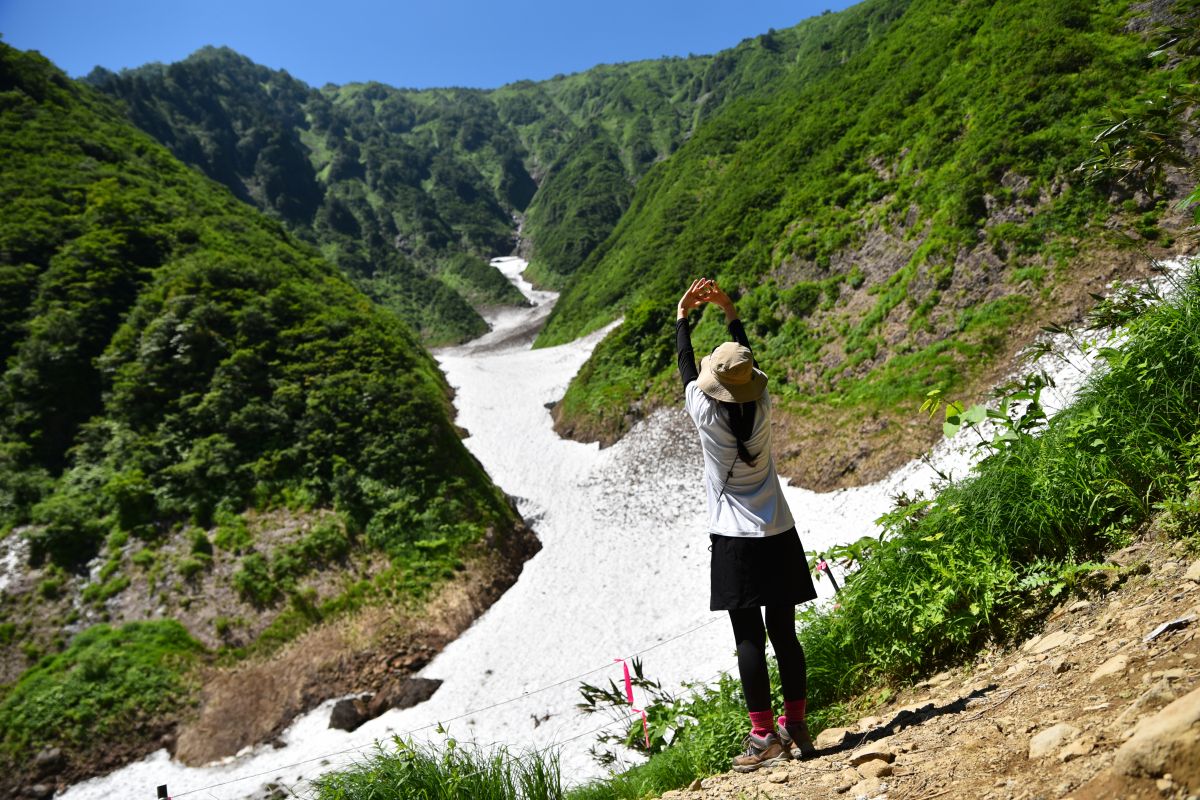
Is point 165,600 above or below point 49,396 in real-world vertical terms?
below

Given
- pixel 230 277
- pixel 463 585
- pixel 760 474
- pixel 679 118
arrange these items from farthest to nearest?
pixel 679 118 < pixel 230 277 < pixel 463 585 < pixel 760 474

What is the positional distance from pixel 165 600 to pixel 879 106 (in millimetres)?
27052

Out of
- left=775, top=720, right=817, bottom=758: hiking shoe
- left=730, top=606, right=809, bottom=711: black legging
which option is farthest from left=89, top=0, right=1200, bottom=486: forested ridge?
left=775, top=720, right=817, bottom=758: hiking shoe

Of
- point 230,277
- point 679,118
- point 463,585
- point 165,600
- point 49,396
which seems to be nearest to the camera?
point 165,600

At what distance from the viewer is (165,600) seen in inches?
583

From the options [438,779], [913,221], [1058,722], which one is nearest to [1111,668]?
[1058,722]

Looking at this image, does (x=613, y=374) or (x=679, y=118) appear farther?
(x=679, y=118)

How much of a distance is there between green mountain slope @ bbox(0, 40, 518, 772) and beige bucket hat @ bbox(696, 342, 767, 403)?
14.5 metres

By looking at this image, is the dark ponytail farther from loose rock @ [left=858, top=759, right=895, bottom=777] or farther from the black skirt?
loose rock @ [left=858, top=759, right=895, bottom=777]

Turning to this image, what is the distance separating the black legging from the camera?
11.0 feet

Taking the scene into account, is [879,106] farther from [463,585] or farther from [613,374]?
[463,585]

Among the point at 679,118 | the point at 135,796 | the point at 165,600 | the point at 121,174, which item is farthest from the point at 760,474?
the point at 679,118

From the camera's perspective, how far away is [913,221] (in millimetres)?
17828

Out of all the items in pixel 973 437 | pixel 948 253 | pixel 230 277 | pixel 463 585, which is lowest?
pixel 463 585
